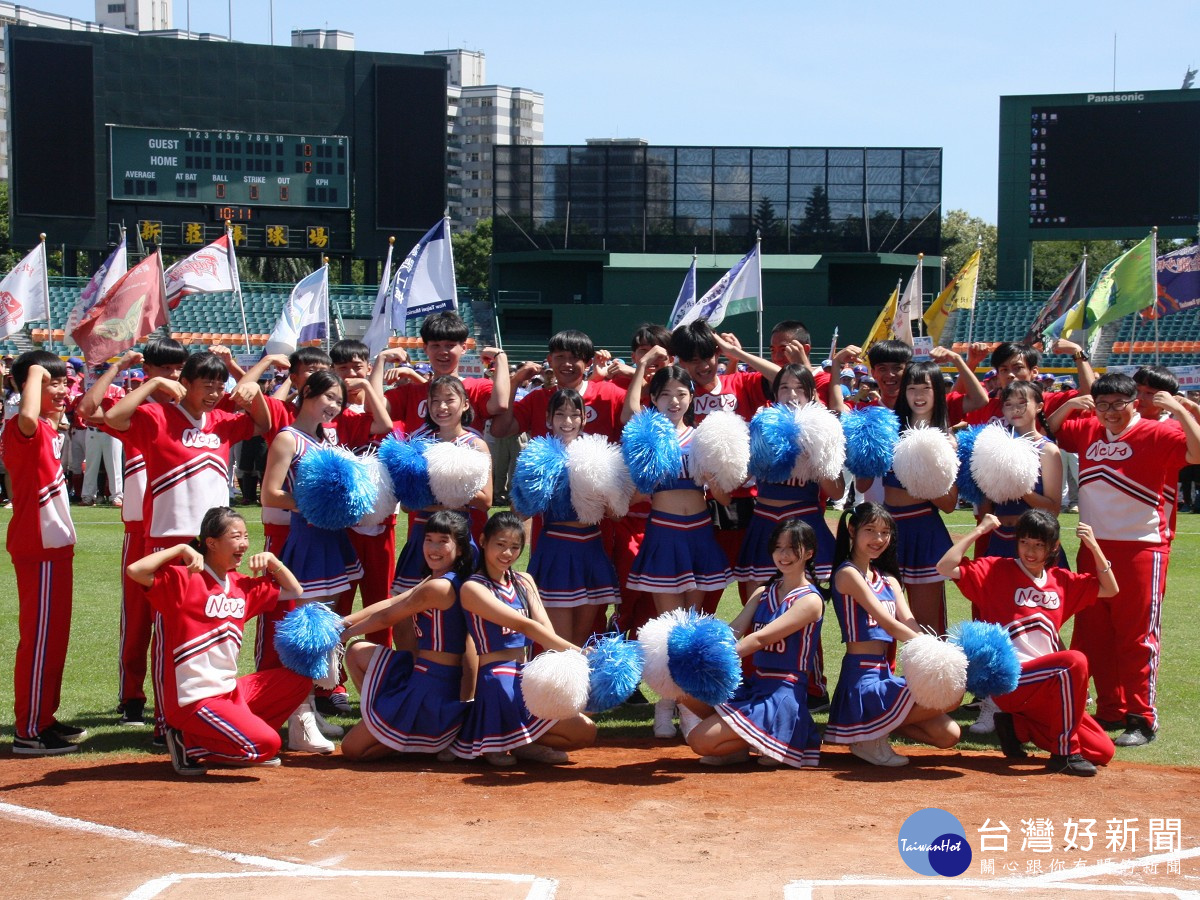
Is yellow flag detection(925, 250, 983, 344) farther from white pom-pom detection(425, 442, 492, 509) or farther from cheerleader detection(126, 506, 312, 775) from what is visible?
cheerleader detection(126, 506, 312, 775)

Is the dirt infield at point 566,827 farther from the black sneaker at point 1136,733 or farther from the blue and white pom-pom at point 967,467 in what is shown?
the blue and white pom-pom at point 967,467

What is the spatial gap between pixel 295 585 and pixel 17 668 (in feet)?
4.65

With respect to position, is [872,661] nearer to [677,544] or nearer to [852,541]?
[852,541]

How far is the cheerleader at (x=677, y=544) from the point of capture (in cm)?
673

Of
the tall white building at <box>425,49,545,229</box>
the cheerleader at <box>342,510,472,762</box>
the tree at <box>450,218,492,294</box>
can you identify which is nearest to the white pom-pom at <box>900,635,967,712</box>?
the cheerleader at <box>342,510,472,762</box>

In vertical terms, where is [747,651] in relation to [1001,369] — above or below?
below

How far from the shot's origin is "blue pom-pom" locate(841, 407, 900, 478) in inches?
264

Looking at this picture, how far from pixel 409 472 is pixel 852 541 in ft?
7.13

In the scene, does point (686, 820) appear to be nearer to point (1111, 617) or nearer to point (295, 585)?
point (295, 585)

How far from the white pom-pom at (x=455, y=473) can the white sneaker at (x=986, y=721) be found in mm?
2788

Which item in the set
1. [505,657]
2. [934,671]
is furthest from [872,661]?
[505,657]

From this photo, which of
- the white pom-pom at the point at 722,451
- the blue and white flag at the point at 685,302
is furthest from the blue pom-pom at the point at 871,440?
the blue and white flag at the point at 685,302

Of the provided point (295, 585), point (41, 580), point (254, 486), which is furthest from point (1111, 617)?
point (254, 486)

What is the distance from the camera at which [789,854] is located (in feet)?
15.7
